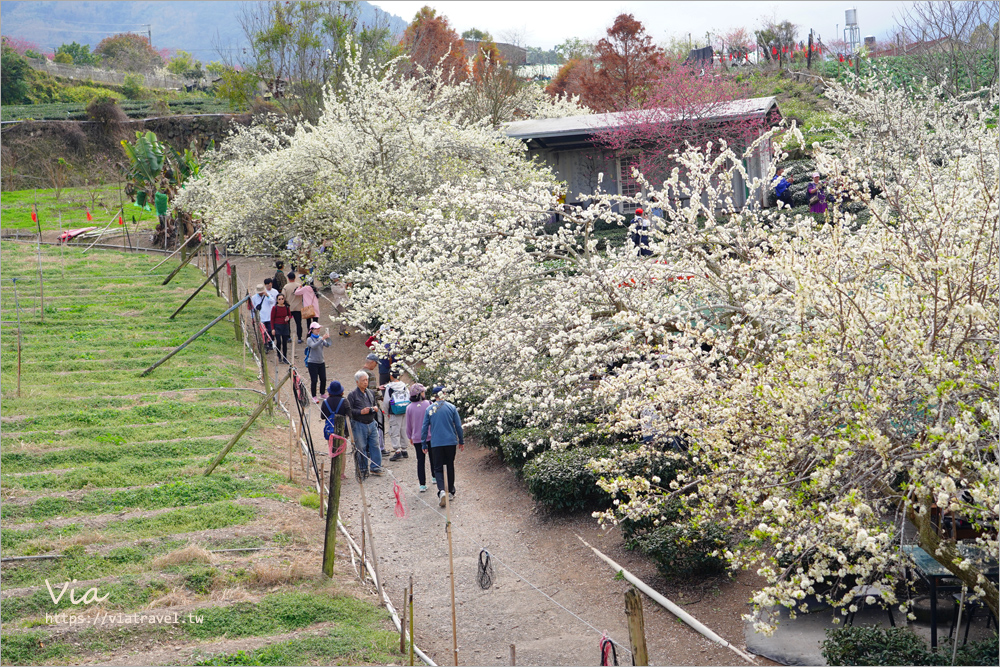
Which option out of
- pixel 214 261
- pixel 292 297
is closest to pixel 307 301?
pixel 292 297

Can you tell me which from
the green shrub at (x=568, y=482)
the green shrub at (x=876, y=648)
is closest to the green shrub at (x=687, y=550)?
the green shrub at (x=568, y=482)

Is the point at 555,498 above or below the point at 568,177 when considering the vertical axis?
below

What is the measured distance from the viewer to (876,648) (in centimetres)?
634

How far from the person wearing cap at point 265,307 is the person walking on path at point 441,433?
750cm

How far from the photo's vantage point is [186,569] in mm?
8461

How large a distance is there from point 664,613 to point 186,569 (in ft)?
16.1

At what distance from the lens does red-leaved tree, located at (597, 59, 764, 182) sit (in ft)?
84.1

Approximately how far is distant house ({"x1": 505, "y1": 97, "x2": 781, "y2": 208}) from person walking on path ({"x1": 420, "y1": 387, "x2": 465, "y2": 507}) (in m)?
16.4

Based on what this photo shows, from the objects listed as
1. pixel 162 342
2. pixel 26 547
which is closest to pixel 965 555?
pixel 26 547

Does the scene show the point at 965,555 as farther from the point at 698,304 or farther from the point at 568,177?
the point at 568,177

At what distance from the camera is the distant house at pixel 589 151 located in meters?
26.3

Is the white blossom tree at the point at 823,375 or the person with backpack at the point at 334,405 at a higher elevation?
the white blossom tree at the point at 823,375

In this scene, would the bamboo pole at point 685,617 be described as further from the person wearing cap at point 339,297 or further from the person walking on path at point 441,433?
the person wearing cap at point 339,297

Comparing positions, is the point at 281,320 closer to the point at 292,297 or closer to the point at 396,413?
the point at 292,297
